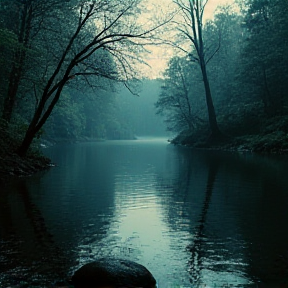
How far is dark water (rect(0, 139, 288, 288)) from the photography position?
15.6 feet

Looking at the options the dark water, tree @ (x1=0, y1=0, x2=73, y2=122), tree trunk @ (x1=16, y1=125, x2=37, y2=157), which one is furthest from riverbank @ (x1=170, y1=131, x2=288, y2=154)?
tree @ (x1=0, y1=0, x2=73, y2=122)

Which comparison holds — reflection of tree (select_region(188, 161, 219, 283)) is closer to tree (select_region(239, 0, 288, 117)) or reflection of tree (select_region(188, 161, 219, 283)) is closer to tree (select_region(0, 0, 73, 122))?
tree (select_region(0, 0, 73, 122))

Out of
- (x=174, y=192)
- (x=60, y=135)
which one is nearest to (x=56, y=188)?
(x=174, y=192)

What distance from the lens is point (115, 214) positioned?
8.22m

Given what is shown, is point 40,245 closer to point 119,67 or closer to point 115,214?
point 115,214

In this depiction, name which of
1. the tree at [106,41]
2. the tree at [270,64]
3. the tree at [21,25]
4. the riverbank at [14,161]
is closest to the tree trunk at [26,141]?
the tree at [106,41]

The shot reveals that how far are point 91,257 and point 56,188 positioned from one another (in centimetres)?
682

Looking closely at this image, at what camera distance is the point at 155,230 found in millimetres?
6895

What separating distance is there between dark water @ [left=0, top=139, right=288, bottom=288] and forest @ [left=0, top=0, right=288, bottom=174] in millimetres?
6279

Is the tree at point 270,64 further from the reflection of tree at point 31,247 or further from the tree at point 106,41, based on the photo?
the reflection of tree at point 31,247

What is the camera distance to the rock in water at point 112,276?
4.19 meters

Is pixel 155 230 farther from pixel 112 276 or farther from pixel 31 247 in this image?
pixel 112 276

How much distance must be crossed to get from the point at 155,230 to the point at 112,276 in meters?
2.73

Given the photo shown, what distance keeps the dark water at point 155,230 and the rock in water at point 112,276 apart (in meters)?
0.28
